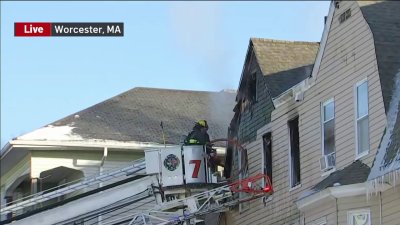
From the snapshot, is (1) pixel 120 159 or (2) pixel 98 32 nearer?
(2) pixel 98 32

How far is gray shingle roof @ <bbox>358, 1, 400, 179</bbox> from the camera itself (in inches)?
648

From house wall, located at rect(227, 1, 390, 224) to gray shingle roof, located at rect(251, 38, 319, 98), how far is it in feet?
2.77

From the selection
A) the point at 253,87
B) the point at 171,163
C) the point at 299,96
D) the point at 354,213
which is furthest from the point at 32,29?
the point at 354,213

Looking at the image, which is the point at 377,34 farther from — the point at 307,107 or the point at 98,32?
the point at 98,32

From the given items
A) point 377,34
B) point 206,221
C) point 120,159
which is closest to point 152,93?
point 120,159

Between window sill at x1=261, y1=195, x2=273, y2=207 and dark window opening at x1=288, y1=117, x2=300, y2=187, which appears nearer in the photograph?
dark window opening at x1=288, y1=117, x2=300, y2=187

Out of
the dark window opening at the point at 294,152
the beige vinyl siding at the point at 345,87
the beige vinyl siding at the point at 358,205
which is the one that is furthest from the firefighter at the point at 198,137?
the beige vinyl siding at the point at 358,205

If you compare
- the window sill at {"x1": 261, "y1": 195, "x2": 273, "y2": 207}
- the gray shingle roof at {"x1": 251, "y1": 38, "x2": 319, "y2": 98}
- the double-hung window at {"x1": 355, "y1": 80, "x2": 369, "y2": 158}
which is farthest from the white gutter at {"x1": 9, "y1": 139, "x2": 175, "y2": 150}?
the double-hung window at {"x1": 355, "y1": 80, "x2": 369, "y2": 158}

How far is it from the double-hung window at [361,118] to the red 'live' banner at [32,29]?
765cm

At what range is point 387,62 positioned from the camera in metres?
17.7

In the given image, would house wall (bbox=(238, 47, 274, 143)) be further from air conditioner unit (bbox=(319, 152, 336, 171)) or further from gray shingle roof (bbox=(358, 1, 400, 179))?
gray shingle roof (bbox=(358, 1, 400, 179))

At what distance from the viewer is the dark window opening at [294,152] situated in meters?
20.4

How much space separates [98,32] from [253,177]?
175 inches

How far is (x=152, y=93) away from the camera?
3222 centimetres
